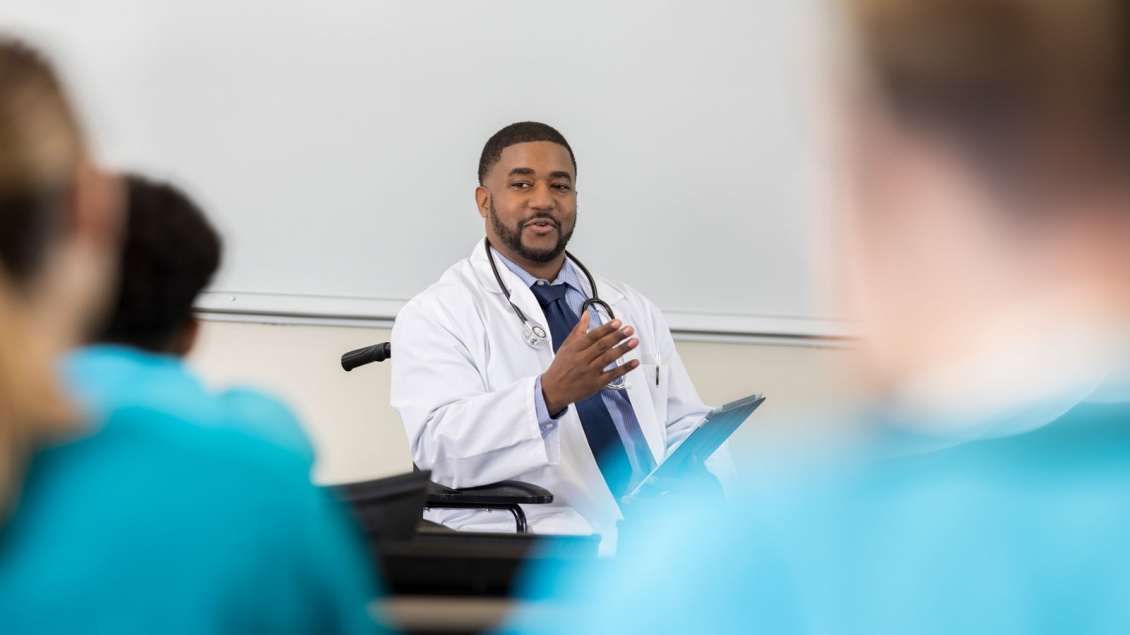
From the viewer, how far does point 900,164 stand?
11.6 inches

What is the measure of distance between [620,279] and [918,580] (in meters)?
2.53

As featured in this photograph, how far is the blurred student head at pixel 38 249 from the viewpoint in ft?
1.67

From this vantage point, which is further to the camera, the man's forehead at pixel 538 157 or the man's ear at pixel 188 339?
the man's forehead at pixel 538 157

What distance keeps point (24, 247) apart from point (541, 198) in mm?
1906

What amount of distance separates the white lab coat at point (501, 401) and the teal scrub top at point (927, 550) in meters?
1.50

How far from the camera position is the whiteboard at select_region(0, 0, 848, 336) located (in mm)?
2805

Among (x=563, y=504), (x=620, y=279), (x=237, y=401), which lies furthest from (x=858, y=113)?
(x=620, y=279)

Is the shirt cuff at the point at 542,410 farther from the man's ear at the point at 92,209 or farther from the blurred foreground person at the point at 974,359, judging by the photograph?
the blurred foreground person at the point at 974,359

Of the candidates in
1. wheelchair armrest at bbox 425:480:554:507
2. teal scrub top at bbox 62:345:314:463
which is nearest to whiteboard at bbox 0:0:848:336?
wheelchair armrest at bbox 425:480:554:507

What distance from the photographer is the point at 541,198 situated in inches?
94.0

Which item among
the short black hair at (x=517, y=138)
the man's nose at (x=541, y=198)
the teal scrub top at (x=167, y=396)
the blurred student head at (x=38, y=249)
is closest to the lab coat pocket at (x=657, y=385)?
the man's nose at (x=541, y=198)

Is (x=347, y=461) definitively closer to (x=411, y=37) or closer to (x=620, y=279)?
(x=620, y=279)

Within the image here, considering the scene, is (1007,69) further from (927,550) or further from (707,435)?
(707,435)

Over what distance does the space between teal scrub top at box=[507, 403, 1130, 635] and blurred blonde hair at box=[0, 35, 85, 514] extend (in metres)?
0.37
